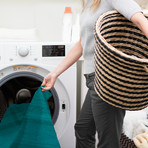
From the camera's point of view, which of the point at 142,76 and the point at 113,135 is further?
the point at 113,135

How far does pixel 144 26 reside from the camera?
19.7 inches

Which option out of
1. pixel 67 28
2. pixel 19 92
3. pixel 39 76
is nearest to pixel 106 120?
pixel 39 76

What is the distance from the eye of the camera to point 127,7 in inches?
21.6

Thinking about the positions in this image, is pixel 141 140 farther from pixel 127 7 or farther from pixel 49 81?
pixel 127 7

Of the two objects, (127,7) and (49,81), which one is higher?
(127,7)

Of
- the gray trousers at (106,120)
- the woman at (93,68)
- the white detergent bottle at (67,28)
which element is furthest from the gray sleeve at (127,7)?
the white detergent bottle at (67,28)

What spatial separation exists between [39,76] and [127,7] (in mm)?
788

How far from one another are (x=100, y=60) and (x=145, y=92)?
0.55ft

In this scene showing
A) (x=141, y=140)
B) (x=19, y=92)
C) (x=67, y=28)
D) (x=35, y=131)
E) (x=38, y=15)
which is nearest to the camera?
(x=35, y=131)

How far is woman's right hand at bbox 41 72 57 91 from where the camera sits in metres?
0.92

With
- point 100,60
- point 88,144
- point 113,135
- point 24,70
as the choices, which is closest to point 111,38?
point 100,60

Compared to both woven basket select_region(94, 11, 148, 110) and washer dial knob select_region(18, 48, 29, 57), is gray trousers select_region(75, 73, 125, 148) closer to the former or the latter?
woven basket select_region(94, 11, 148, 110)

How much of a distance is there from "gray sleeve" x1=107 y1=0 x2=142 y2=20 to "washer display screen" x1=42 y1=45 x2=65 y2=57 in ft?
2.24

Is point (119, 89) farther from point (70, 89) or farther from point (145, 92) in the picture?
point (70, 89)
